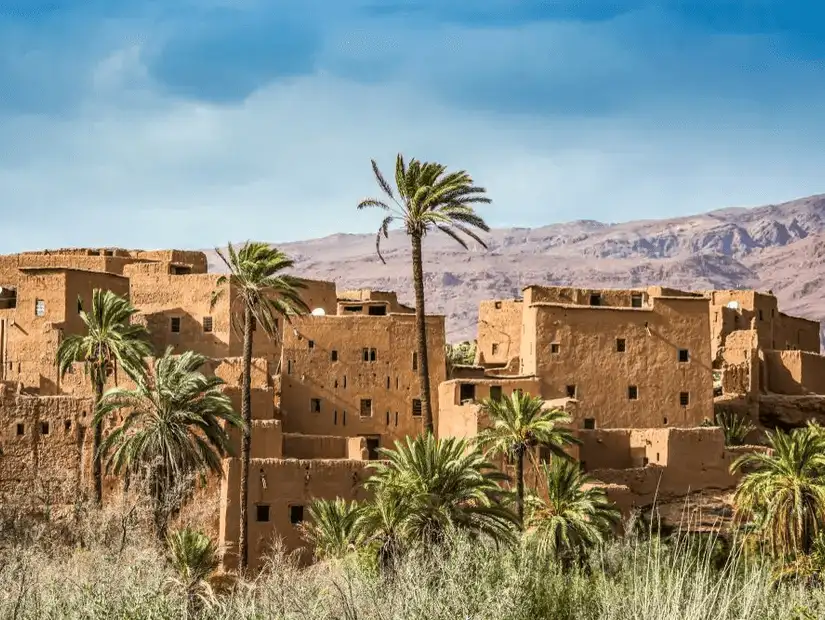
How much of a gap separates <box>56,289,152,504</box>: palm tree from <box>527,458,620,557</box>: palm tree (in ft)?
36.6

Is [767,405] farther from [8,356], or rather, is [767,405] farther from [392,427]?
[8,356]

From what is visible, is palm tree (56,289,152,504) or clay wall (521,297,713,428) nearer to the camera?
palm tree (56,289,152,504)

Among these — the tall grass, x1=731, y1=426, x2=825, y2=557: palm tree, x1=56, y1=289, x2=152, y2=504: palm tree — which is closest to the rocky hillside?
x1=56, y1=289, x2=152, y2=504: palm tree

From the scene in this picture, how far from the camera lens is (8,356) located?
1730 inches

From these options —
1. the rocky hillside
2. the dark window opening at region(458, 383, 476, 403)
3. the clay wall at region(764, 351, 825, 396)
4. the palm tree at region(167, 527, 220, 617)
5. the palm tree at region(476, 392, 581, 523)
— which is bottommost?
the palm tree at region(167, 527, 220, 617)

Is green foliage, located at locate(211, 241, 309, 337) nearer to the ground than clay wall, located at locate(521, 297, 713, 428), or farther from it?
farther from it

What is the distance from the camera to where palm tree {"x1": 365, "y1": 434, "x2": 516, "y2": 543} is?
29.8 metres

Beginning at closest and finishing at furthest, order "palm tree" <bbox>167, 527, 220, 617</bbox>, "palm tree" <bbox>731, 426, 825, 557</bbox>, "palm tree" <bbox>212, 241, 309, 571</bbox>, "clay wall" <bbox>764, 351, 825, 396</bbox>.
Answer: "palm tree" <bbox>167, 527, 220, 617</bbox> < "palm tree" <bbox>731, 426, 825, 557</bbox> < "palm tree" <bbox>212, 241, 309, 571</bbox> < "clay wall" <bbox>764, 351, 825, 396</bbox>

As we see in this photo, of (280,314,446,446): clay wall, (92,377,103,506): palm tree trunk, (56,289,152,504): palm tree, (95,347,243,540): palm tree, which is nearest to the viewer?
(95,347,243,540): palm tree

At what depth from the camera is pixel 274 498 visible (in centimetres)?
3641

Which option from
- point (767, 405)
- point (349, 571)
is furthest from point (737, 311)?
point (349, 571)

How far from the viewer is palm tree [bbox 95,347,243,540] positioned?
3491cm

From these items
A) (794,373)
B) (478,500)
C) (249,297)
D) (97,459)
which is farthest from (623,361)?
(97,459)

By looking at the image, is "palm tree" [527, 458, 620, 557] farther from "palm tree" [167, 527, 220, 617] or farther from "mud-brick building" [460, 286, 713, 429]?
"palm tree" [167, 527, 220, 617]
